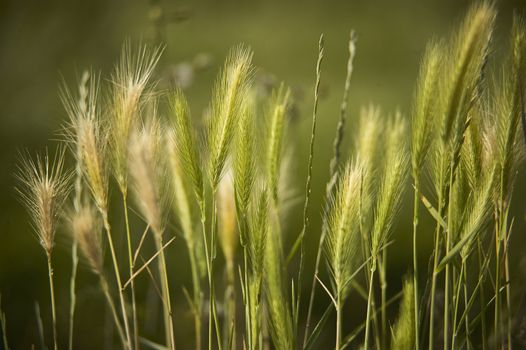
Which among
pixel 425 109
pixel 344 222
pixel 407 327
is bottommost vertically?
pixel 407 327

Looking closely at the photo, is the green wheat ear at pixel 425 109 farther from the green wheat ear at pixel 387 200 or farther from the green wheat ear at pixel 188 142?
the green wheat ear at pixel 188 142

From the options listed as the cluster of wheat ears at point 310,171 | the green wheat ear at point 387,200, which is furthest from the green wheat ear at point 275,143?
the green wheat ear at point 387,200

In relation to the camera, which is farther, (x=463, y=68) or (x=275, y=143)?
(x=275, y=143)

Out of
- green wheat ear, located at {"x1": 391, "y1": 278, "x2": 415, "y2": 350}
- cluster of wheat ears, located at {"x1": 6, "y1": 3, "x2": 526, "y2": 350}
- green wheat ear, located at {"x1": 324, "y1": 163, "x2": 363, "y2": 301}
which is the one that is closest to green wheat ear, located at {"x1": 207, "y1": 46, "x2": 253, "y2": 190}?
cluster of wheat ears, located at {"x1": 6, "y1": 3, "x2": 526, "y2": 350}

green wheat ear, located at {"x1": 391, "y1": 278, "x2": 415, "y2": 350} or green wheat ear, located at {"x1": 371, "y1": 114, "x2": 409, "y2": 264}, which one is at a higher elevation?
green wheat ear, located at {"x1": 371, "y1": 114, "x2": 409, "y2": 264}

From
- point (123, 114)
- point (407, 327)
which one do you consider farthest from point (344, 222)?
point (123, 114)

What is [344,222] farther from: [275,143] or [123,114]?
[123,114]

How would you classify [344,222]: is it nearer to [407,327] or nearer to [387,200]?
[387,200]

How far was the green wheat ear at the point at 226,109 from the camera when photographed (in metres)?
0.65

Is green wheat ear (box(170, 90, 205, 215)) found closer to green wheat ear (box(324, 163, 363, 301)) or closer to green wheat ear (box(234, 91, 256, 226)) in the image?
green wheat ear (box(234, 91, 256, 226))

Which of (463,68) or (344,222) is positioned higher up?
(463,68)

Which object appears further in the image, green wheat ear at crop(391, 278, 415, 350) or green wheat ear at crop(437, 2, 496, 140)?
green wheat ear at crop(391, 278, 415, 350)

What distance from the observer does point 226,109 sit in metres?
0.66

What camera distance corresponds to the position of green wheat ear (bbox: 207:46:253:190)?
0.65 metres
